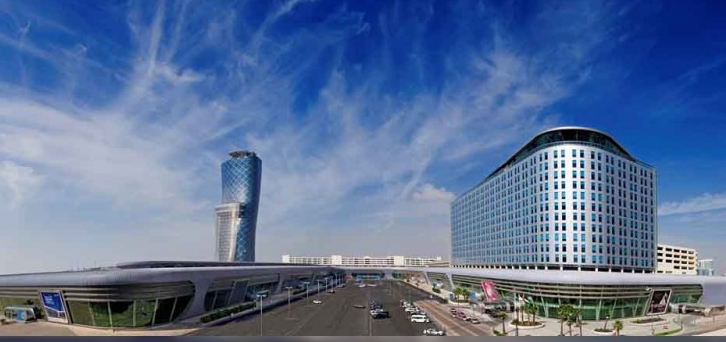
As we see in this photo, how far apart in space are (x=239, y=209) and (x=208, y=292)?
2145 inches

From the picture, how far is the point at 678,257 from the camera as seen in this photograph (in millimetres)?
79375

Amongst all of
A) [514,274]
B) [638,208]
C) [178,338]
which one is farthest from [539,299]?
[178,338]

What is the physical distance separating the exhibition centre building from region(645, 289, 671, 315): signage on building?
0.13 metres

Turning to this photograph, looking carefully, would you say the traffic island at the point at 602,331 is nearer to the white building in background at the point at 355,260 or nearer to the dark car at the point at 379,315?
the dark car at the point at 379,315

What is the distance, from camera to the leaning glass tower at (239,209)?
8588 cm

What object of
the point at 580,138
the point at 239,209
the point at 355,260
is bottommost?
the point at 355,260

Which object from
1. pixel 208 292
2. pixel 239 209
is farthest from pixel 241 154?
pixel 208 292

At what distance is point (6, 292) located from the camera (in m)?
28.8

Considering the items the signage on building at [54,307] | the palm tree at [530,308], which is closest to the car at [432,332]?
the palm tree at [530,308]

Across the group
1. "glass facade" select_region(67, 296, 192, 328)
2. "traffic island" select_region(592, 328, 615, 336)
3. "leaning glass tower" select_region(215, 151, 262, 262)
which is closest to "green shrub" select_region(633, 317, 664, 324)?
"traffic island" select_region(592, 328, 615, 336)

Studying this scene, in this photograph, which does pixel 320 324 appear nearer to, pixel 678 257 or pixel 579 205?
pixel 579 205

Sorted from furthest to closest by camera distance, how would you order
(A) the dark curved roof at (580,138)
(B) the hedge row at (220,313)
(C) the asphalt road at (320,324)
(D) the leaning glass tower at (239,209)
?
(D) the leaning glass tower at (239,209), (A) the dark curved roof at (580,138), (B) the hedge row at (220,313), (C) the asphalt road at (320,324)

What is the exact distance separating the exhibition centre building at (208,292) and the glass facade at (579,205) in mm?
6457

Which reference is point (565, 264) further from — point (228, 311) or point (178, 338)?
point (178, 338)
